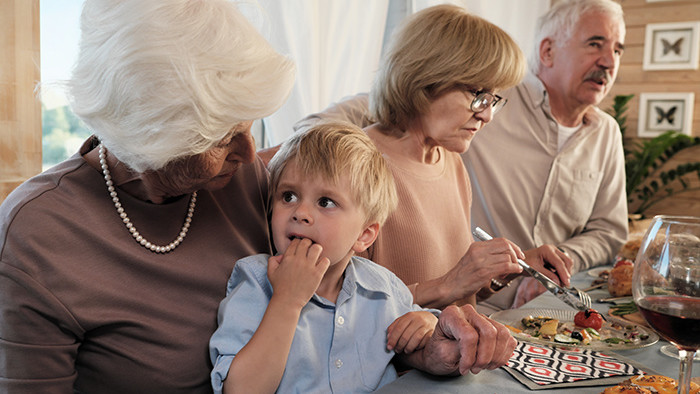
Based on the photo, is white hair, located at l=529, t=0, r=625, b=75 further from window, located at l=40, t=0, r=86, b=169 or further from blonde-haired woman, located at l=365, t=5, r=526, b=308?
window, located at l=40, t=0, r=86, b=169

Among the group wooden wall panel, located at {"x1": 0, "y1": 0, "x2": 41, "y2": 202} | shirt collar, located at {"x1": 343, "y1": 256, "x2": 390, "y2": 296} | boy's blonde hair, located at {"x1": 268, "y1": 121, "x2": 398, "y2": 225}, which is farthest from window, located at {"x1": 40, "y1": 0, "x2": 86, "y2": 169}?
shirt collar, located at {"x1": 343, "y1": 256, "x2": 390, "y2": 296}

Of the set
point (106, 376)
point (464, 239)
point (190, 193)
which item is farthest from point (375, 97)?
point (106, 376)

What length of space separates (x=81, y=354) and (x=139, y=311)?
0.12m

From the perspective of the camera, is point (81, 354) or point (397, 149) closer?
point (81, 354)

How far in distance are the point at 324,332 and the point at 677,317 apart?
0.66m

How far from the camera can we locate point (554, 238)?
302cm

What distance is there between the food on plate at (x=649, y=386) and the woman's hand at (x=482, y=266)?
0.58m

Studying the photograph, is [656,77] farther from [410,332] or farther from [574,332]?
[410,332]

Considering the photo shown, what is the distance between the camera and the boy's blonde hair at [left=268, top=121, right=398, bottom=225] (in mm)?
1262

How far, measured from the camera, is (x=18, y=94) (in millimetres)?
1749

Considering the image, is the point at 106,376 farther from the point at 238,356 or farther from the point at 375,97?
the point at 375,97

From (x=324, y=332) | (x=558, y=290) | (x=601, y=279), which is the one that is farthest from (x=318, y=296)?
(x=601, y=279)

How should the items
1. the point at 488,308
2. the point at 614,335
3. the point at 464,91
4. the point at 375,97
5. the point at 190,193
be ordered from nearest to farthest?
the point at 190,193 → the point at 614,335 → the point at 464,91 → the point at 375,97 → the point at 488,308

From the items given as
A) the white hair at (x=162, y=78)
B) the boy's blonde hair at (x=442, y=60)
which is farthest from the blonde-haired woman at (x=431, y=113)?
the white hair at (x=162, y=78)
